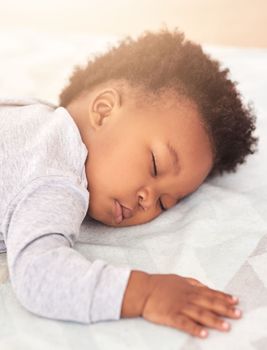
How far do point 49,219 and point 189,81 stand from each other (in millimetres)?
412

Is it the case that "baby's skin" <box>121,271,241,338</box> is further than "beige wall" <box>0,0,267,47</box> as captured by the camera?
No

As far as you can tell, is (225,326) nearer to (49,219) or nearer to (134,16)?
(49,219)

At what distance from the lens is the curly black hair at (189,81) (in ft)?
3.43

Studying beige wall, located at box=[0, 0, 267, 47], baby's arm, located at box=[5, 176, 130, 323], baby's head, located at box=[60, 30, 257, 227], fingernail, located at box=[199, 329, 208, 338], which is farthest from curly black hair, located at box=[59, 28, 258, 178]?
beige wall, located at box=[0, 0, 267, 47]

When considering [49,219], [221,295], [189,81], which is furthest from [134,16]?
[221,295]

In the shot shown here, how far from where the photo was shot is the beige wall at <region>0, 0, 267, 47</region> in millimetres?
1986

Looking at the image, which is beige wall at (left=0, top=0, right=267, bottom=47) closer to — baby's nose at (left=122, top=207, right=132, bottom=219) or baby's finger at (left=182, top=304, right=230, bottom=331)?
baby's nose at (left=122, top=207, right=132, bottom=219)

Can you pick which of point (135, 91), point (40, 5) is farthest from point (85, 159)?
point (40, 5)

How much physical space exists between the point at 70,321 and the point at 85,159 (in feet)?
1.07

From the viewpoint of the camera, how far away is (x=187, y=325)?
2.30ft

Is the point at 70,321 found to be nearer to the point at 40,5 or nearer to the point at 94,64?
the point at 94,64

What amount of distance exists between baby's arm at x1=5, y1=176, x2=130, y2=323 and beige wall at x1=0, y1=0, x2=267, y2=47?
132 cm

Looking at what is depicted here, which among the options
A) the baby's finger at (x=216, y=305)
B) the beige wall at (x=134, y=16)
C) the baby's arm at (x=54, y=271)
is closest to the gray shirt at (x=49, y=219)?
the baby's arm at (x=54, y=271)

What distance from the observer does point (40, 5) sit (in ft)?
6.77
